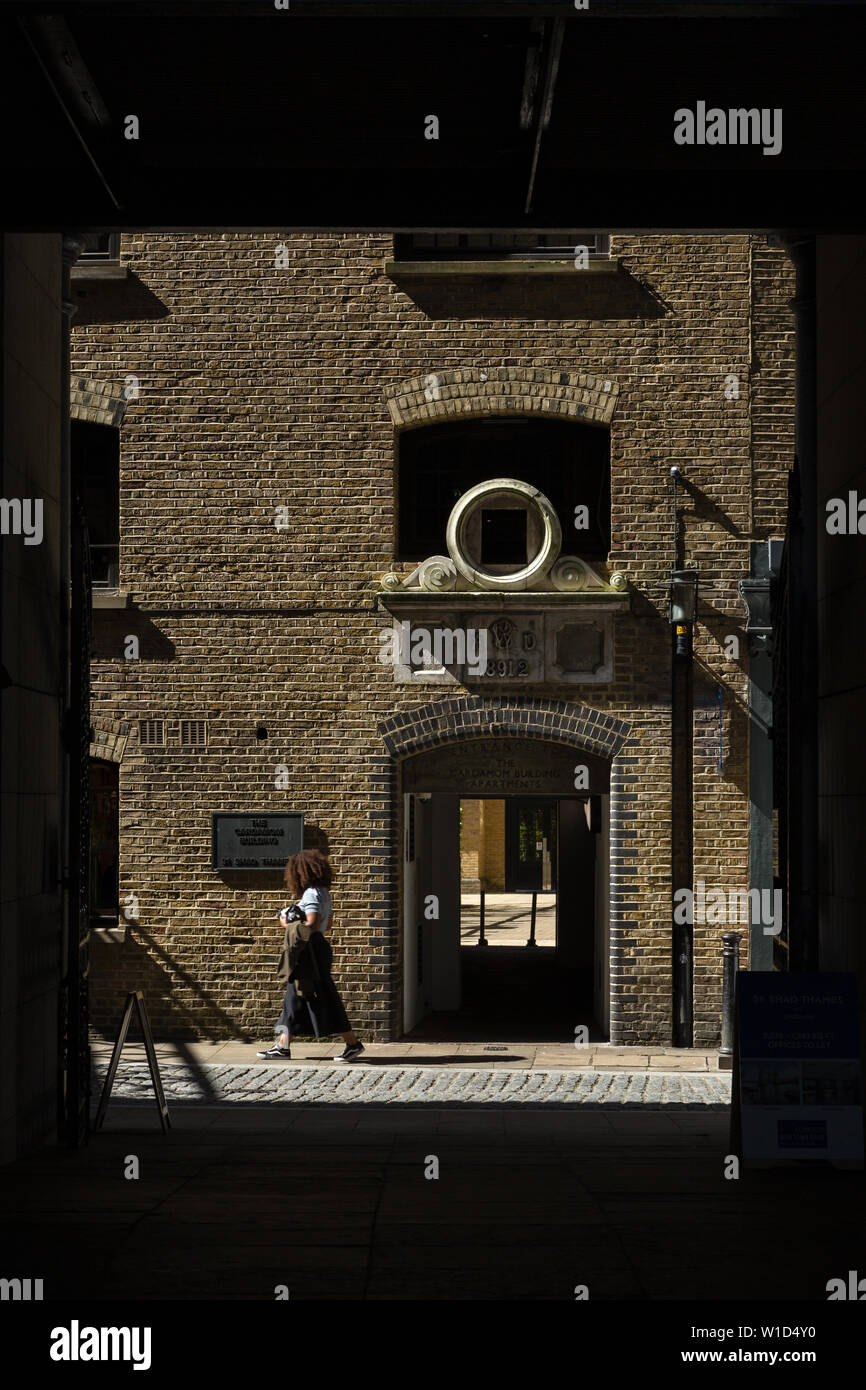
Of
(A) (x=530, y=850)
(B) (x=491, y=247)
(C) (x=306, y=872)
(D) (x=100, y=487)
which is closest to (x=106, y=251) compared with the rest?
(D) (x=100, y=487)

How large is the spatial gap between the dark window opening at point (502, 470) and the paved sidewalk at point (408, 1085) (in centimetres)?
479

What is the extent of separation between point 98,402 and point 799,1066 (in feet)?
32.9

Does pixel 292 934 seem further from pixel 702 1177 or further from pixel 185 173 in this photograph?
pixel 185 173

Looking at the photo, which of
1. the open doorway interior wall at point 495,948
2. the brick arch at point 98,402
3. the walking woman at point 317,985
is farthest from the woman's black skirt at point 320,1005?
the brick arch at point 98,402

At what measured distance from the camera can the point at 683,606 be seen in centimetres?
1492

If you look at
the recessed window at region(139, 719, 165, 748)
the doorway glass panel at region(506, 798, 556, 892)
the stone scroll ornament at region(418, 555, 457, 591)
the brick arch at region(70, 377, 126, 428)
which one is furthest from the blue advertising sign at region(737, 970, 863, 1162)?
the doorway glass panel at region(506, 798, 556, 892)

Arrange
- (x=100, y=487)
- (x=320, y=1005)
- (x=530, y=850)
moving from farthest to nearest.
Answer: (x=530, y=850) → (x=100, y=487) → (x=320, y=1005)

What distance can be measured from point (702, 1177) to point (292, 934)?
6342mm

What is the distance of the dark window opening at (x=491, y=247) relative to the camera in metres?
15.4

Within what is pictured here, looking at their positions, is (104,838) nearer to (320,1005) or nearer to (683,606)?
(320,1005)

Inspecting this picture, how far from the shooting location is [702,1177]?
26.5 ft

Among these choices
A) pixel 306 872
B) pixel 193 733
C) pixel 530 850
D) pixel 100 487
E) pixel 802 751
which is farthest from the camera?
pixel 530 850

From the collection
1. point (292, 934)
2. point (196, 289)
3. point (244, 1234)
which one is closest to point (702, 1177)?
point (244, 1234)

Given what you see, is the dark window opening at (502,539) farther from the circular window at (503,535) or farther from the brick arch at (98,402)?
the brick arch at (98,402)
